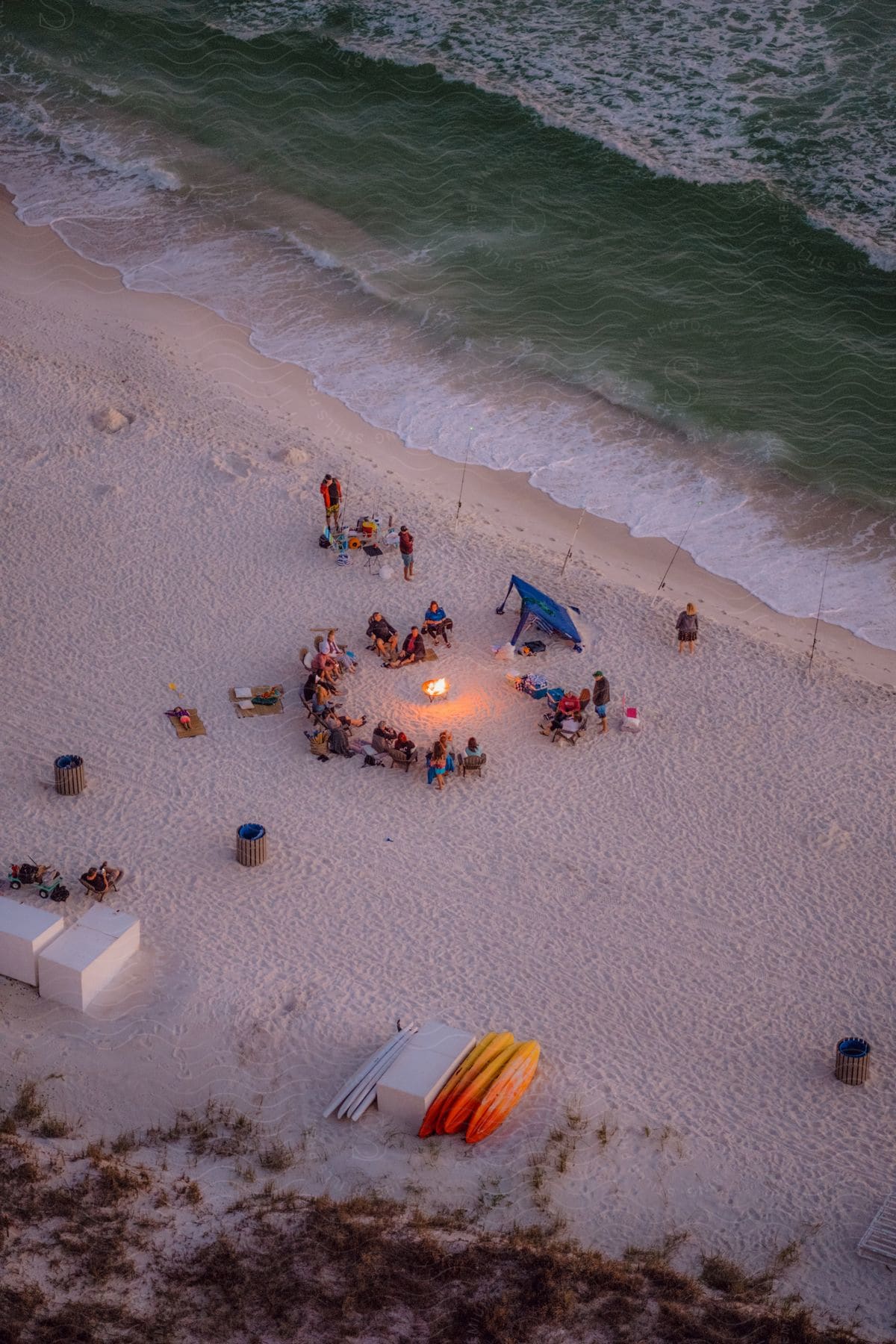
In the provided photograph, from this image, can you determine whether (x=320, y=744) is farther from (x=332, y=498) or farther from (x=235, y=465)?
(x=235, y=465)

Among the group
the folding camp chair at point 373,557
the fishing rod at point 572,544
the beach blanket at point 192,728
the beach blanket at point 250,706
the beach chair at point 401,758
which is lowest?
the beach blanket at point 192,728

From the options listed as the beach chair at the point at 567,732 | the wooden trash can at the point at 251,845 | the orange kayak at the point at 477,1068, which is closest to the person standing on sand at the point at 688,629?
the beach chair at the point at 567,732

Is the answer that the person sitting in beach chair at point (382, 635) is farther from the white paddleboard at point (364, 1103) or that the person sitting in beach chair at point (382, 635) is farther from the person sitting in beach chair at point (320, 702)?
the white paddleboard at point (364, 1103)

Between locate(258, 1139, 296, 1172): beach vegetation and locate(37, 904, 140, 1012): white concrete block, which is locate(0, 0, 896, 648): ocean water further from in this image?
locate(258, 1139, 296, 1172): beach vegetation

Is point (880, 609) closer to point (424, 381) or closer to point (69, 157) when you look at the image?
point (424, 381)

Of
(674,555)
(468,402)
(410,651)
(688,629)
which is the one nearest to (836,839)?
(688,629)

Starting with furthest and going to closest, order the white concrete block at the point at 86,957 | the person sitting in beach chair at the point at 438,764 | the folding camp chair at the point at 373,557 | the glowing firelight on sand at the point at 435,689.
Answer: the folding camp chair at the point at 373,557 < the glowing firelight on sand at the point at 435,689 < the person sitting in beach chair at the point at 438,764 < the white concrete block at the point at 86,957

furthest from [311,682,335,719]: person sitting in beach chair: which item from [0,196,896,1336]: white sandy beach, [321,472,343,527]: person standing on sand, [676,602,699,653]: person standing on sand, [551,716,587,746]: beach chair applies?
[676,602,699,653]: person standing on sand
